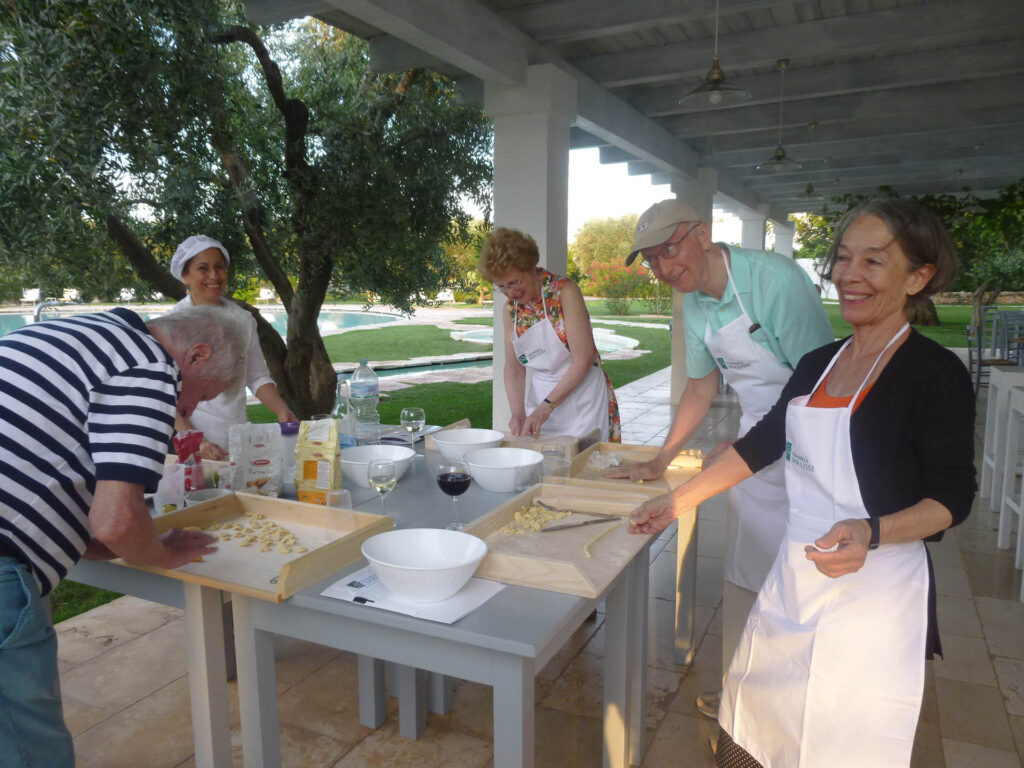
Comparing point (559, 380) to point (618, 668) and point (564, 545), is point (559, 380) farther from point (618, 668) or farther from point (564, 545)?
point (564, 545)

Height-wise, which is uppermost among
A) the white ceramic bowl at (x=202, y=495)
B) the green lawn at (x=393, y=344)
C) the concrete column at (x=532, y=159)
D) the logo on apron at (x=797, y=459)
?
the concrete column at (x=532, y=159)

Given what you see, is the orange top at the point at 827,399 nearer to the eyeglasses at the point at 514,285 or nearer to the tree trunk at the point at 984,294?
the eyeglasses at the point at 514,285

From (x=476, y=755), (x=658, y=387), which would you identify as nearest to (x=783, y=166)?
(x=658, y=387)

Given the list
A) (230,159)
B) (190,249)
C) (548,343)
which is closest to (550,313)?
(548,343)

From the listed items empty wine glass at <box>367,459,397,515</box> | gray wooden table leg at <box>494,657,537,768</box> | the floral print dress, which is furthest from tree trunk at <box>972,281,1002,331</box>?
gray wooden table leg at <box>494,657,537,768</box>

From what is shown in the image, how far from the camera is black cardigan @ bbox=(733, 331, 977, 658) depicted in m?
1.34

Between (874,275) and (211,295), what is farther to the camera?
(211,295)

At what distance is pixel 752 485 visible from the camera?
6.97ft

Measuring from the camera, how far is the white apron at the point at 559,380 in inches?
118

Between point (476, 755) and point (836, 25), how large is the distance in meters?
4.65

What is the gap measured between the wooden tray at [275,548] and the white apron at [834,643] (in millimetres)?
902

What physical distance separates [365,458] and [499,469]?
1.52 feet

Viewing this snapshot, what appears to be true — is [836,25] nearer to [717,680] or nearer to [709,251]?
[709,251]

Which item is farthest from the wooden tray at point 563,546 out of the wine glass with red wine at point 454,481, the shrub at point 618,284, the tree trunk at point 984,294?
the shrub at point 618,284
